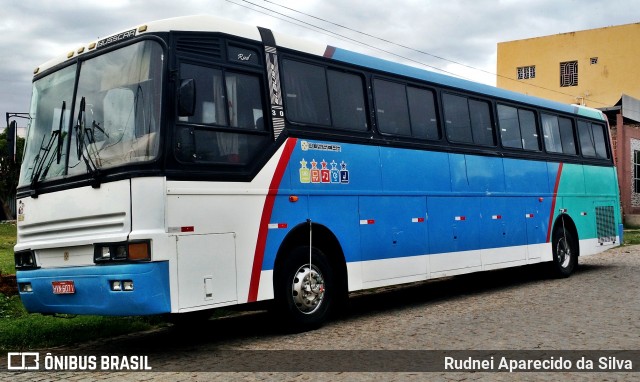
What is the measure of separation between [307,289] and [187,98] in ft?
9.17

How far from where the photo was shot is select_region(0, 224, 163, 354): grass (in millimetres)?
8453

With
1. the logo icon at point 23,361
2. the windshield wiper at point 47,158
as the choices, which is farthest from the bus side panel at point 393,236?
the logo icon at point 23,361

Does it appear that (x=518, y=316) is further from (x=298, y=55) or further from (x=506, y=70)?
(x=506, y=70)

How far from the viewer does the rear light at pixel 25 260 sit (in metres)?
8.17

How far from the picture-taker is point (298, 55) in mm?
9258

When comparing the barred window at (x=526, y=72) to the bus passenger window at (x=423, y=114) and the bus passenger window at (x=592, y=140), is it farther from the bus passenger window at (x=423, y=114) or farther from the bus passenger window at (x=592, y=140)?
the bus passenger window at (x=423, y=114)

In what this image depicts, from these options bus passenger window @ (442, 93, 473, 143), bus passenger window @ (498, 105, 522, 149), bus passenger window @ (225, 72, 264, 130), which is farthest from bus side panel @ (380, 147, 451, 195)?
bus passenger window @ (225, 72, 264, 130)

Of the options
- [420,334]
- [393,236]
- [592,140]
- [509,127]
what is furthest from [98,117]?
[592,140]

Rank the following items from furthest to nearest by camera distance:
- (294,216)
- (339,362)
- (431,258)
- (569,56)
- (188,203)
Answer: (569,56), (431,258), (294,216), (188,203), (339,362)

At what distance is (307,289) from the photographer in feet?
28.9

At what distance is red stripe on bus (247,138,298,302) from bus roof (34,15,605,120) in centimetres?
133

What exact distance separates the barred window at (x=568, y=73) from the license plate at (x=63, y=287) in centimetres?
4940

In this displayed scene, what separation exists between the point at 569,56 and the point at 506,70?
4832 mm

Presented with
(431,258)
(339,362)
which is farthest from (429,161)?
(339,362)
